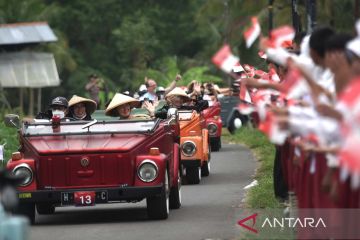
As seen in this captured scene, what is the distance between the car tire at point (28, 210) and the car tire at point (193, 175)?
5188 mm

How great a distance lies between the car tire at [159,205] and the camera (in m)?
15.2

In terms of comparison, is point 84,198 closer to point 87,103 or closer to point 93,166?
point 93,166

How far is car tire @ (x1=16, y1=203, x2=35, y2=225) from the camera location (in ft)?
49.7

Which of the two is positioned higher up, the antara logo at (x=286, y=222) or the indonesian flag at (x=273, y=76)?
the indonesian flag at (x=273, y=76)

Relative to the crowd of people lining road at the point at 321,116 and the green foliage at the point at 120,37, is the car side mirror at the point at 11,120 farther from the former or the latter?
the green foliage at the point at 120,37

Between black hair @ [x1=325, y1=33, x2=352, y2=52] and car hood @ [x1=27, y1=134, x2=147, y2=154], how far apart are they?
5837 mm

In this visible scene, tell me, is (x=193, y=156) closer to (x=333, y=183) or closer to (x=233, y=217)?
(x=233, y=217)

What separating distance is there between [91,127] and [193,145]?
4707 mm

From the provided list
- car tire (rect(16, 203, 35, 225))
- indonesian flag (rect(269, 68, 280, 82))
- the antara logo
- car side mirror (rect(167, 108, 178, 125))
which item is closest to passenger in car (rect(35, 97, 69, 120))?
car side mirror (rect(167, 108, 178, 125))

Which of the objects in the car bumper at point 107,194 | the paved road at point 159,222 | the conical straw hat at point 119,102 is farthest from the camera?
the conical straw hat at point 119,102

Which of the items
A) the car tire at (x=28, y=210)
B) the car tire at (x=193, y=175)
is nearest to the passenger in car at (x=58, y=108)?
the car tire at (x=28, y=210)

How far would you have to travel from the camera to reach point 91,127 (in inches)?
622

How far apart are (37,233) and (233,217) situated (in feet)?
7.60

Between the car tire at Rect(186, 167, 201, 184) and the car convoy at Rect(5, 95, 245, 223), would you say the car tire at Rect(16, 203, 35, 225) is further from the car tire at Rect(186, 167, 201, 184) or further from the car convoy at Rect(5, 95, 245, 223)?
the car tire at Rect(186, 167, 201, 184)
